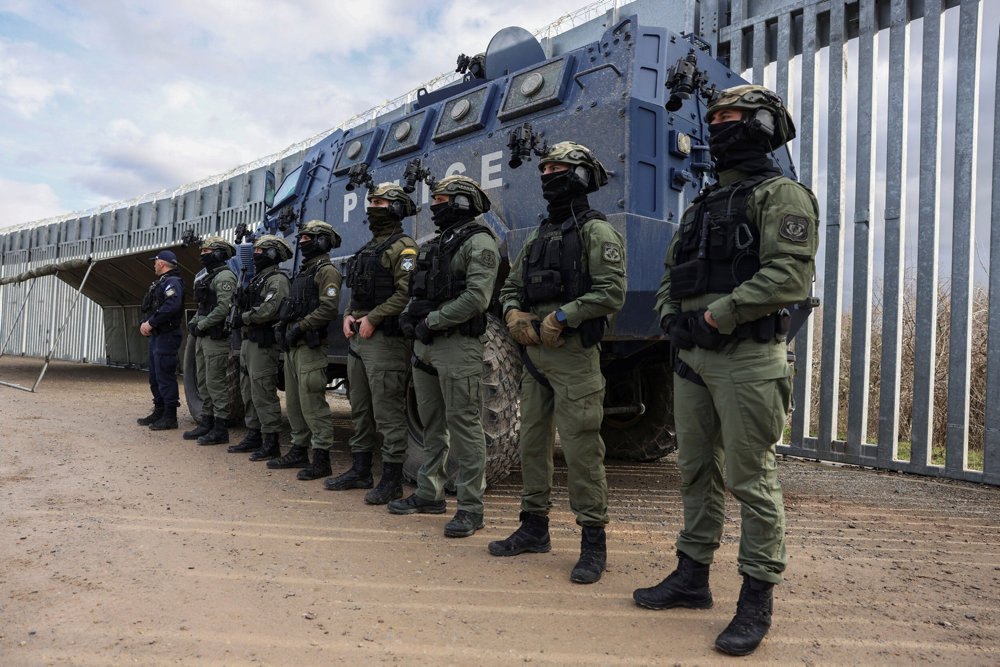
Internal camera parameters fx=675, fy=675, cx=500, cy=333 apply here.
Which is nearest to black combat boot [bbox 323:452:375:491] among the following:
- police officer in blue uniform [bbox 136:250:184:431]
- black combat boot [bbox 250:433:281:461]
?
black combat boot [bbox 250:433:281:461]

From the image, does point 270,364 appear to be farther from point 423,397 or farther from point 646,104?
point 646,104

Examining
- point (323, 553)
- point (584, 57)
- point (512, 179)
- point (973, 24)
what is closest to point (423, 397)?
point (323, 553)

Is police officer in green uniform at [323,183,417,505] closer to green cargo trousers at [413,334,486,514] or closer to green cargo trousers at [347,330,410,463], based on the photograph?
green cargo trousers at [347,330,410,463]

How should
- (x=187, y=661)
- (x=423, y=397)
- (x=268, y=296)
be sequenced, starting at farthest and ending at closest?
(x=268, y=296)
(x=423, y=397)
(x=187, y=661)

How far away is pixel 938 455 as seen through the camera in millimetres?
6527

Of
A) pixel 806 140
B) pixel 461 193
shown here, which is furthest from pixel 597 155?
pixel 806 140

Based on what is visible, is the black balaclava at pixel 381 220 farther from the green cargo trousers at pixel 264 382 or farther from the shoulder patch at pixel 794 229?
the shoulder patch at pixel 794 229

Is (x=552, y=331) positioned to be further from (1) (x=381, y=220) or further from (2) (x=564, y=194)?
(1) (x=381, y=220)

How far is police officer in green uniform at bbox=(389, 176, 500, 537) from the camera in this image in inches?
139

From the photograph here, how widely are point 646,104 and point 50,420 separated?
690cm

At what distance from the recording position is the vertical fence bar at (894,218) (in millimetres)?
5930

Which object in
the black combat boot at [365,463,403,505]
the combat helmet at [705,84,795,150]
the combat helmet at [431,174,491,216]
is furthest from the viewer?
the black combat boot at [365,463,403,505]

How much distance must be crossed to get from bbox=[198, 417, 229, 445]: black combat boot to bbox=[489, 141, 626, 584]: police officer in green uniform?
3.80 meters

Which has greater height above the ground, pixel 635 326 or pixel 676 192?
pixel 676 192
